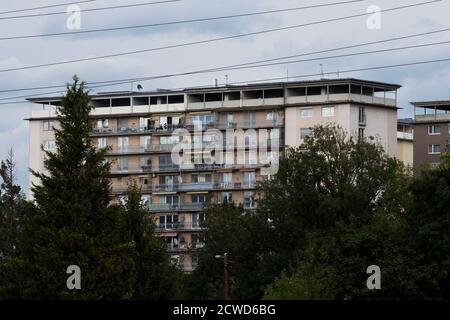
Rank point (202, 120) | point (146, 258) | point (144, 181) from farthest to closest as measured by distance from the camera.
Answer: point (202, 120)
point (144, 181)
point (146, 258)

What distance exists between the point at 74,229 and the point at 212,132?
101737mm

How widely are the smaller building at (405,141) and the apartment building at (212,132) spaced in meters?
13.2

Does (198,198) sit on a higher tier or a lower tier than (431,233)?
higher

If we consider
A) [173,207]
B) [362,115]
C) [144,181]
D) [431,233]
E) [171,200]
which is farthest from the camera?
[144,181]

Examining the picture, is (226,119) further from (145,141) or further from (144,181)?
(144,181)

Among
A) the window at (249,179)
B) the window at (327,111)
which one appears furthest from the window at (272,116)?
the window at (249,179)

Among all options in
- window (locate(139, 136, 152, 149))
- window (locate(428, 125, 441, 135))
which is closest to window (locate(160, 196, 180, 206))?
window (locate(139, 136, 152, 149))

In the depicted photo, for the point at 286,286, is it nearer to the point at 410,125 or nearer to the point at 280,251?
the point at 280,251

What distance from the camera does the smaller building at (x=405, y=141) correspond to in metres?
175

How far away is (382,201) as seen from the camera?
9662cm

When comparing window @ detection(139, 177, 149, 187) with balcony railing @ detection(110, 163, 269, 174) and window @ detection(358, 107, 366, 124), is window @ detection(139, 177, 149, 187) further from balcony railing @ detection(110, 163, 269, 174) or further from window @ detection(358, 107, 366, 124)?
window @ detection(358, 107, 366, 124)

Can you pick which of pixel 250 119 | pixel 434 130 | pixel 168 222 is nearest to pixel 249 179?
pixel 250 119

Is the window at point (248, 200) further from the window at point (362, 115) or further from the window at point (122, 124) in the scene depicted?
the window at point (122, 124)

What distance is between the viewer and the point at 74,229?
6253 centimetres
